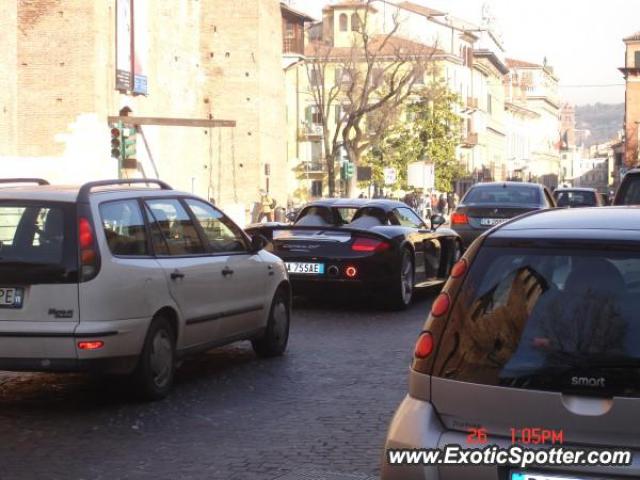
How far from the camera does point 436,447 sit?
436cm

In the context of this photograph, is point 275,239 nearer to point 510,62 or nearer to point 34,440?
point 34,440

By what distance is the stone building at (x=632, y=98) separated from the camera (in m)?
112

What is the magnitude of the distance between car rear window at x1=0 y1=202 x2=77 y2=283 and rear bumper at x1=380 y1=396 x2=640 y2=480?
4203 mm

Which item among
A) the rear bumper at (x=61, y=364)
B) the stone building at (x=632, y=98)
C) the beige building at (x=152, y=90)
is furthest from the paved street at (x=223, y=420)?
the stone building at (x=632, y=98)

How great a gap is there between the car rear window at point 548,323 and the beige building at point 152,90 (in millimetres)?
28747

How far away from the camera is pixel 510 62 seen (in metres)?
164

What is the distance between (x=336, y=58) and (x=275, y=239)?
71.4 m

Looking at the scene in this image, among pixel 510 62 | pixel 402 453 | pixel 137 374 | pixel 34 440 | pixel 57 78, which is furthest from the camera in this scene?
pixel 510 62

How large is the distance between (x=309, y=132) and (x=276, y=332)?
7729 centimetres

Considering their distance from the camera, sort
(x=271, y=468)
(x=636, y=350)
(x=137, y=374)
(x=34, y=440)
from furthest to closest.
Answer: (x=137, y=374) < (x=34, y=440) < (x=271, y=468) < (x=636, y=350)

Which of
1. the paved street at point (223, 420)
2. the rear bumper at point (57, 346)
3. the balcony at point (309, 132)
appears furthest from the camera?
the balcony at point (309, 132)

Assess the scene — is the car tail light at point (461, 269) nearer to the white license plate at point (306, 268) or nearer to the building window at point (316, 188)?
the white license plate at point (306, 268)

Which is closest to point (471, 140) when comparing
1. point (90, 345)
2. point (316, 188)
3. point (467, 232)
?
point (316, 188)

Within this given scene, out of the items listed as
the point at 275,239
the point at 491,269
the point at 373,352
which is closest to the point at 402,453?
the point at 491,269
